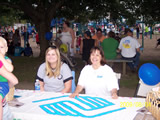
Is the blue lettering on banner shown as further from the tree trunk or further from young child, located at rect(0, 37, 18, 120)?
the tree trunk

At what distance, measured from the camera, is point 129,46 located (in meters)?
8.34

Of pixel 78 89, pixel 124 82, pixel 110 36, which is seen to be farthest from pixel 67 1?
pixel 78 89

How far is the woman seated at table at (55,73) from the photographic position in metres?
3.95

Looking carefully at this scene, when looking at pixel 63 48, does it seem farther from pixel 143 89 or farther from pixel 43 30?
pixel 143 89

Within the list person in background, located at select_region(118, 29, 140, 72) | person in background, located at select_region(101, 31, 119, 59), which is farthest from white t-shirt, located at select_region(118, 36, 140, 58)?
person in background, located at select_region(101, 31, 119, 59)

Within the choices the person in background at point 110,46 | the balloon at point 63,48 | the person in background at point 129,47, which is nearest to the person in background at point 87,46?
the person in background at point 110,46

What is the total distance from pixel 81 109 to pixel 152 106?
2.47 feet

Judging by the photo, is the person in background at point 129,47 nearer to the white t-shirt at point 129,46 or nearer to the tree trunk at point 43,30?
the white t-shirt at point 129,46

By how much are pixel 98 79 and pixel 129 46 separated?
189 inches

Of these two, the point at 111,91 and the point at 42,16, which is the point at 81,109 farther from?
the point at 42,16

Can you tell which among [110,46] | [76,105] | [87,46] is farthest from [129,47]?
[76,105]

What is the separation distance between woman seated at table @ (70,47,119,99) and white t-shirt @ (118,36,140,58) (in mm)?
4610

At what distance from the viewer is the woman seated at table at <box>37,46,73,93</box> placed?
155 inches

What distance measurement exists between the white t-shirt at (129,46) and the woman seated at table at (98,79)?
4.61m
